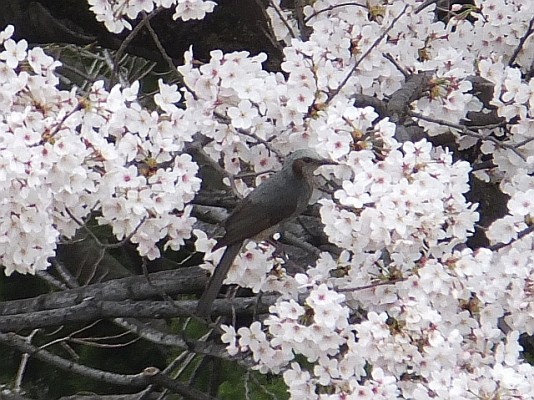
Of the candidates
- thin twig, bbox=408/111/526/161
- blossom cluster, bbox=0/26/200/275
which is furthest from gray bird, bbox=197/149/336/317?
thin twig, bbox=408/111/526/161

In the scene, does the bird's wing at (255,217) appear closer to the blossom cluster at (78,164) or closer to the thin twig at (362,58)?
the blossom cluster at (78,164)

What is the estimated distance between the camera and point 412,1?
2.35 m

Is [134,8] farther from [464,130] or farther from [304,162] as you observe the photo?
[464,130]

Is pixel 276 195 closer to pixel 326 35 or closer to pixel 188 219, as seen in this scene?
pixel 188 219

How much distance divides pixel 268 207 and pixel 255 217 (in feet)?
0.13

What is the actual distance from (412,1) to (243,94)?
0.69 metres

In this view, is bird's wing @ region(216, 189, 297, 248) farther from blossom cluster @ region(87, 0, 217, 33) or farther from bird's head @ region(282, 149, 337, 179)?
blossom cluster @ region(87, 0, 217, 33)

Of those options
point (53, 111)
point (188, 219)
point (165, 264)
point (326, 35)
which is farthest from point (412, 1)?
point (165, 264)

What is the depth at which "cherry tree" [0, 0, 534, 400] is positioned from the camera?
1.67 metres

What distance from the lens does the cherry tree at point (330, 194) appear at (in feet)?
5.46

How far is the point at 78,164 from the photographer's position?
1.62 meters

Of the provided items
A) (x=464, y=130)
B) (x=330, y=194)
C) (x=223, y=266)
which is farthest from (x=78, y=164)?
(x=464, y=130)

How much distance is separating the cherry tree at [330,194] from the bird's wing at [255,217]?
4 centimetres

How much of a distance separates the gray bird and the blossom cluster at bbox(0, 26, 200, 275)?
0.36 ft
